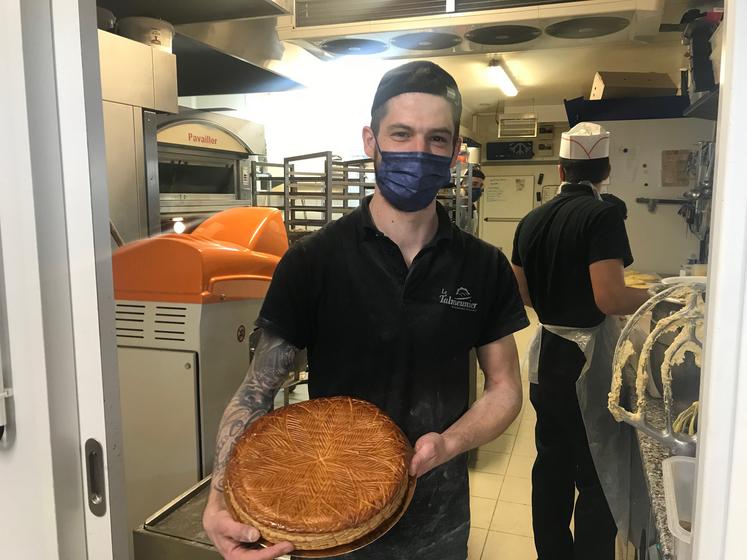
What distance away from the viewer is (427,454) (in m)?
0.95

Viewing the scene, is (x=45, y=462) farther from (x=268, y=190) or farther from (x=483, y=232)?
(x=483, y=232)

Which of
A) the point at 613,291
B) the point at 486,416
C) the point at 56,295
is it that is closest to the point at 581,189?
the point at 613,291

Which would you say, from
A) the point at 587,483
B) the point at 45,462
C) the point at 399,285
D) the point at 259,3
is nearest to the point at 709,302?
the point at 399,285

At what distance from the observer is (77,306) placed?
0.81 meters

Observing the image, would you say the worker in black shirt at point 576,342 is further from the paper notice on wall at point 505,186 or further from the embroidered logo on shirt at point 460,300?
the paper notice on wall at point 505,186

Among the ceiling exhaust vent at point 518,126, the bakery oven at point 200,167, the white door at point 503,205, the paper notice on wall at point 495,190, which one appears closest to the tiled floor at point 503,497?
the bakery oven at point 200,167

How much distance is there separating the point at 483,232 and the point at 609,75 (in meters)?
5.63

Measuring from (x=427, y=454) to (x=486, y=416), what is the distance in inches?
9.6

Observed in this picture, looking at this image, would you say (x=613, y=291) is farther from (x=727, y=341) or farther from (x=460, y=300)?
(x=727, y=341)

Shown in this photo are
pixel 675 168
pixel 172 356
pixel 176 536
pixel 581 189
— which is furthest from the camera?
pixel 675 168

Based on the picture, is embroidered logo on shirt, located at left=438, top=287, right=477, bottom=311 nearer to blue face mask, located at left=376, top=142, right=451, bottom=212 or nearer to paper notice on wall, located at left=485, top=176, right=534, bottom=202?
blue face mask, located at left=376, top=142, right=451, bottom=212

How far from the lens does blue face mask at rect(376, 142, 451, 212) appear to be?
120 cm

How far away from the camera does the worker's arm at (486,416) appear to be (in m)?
0.97

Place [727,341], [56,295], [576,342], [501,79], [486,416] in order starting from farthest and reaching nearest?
[501,79] → [576,342] → [486,416] → [56,295] → [727,341]
